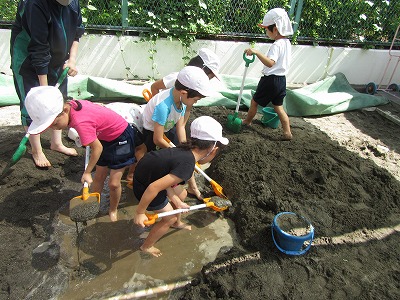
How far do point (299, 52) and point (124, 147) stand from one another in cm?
522

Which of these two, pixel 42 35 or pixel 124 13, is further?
pixel 124 13

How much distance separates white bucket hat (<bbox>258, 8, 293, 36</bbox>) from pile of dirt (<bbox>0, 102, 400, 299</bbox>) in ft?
4.75

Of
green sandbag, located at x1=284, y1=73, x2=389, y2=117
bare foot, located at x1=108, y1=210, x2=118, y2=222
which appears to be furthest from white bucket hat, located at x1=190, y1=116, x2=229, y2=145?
green sandbag, located at x1=284, y1=73, x2=389, y2=117

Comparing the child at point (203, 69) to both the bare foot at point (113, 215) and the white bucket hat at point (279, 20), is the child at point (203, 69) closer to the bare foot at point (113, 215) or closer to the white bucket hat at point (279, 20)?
the bare foot at point (113, 215)

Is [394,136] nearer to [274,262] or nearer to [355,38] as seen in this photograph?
[355,38]

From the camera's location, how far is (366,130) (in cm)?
537

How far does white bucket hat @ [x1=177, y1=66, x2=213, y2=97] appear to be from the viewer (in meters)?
2.69

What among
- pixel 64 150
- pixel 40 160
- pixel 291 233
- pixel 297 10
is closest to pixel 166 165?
pixel 291 233

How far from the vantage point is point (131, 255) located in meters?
2.81

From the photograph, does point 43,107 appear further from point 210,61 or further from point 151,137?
point 210,61

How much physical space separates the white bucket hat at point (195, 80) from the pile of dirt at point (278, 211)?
1264 millimetres

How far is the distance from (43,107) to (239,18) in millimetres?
5327

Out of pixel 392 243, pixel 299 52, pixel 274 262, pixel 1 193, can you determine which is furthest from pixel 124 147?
pixel 299 52

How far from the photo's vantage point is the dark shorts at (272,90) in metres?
4.52
